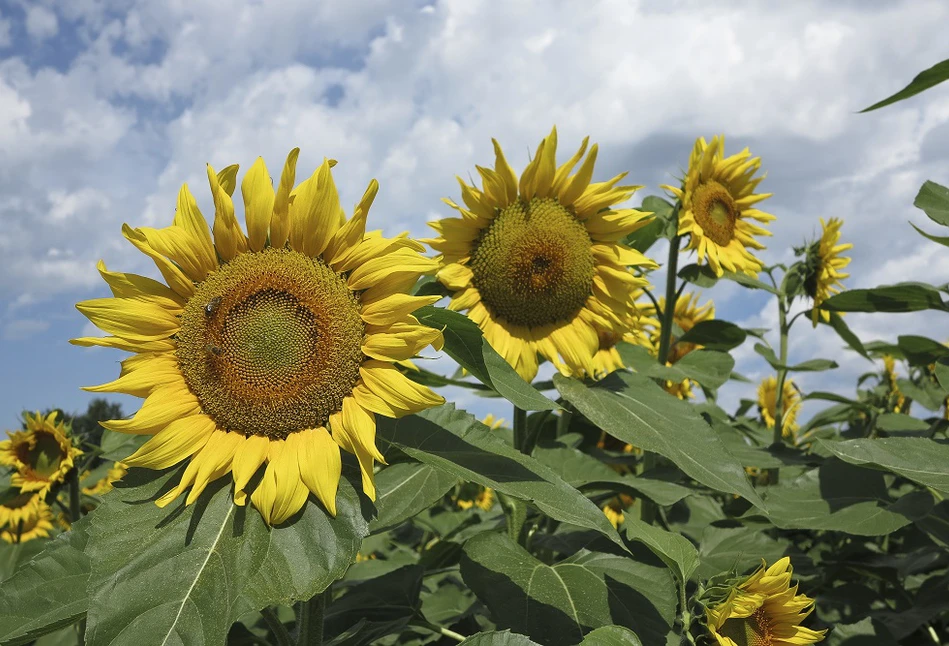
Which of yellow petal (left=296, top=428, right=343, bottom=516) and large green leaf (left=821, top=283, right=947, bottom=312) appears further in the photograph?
large green leaf (left=821, top=283, right=947, bottom=312)

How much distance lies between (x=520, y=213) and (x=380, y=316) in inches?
41.3

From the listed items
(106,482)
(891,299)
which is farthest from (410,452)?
(106,482)

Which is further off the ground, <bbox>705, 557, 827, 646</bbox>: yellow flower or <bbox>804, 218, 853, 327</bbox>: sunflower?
<bbox>804, 218, 853, 327</bbox>: sunflower

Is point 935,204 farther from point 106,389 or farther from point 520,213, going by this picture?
point 106,389

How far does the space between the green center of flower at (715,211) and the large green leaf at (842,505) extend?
130 centimetres

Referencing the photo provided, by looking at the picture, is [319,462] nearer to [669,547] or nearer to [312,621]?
[312,621]

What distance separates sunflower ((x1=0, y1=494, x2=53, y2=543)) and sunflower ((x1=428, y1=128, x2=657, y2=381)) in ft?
8.97

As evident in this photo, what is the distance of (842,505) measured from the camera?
276 centimetres

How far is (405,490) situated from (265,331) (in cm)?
63

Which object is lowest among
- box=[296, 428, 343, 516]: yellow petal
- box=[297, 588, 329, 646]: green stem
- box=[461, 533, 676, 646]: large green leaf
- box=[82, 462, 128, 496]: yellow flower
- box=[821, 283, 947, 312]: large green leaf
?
box=[297, 588, 329, 646]: green stem

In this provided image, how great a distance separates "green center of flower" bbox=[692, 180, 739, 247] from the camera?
151 inches

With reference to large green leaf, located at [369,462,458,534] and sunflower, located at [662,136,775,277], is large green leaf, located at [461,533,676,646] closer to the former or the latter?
large green leaf, located at [369,462,458,534]

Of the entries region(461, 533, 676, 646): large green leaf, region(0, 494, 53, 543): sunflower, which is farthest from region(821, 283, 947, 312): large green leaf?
region(0, 494, 53, 543): sunflower

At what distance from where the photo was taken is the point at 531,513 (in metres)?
3.14
